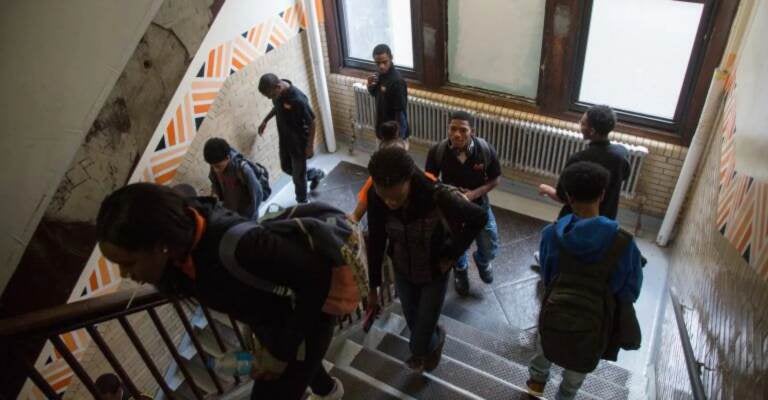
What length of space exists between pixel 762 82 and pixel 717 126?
5.76 feet

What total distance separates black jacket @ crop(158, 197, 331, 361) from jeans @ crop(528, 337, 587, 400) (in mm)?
1446

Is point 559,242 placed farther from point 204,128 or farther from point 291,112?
point 204,128

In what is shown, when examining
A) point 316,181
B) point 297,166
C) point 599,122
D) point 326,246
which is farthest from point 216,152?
point 599,122

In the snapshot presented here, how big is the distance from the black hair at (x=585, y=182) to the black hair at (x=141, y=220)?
1.79 meters

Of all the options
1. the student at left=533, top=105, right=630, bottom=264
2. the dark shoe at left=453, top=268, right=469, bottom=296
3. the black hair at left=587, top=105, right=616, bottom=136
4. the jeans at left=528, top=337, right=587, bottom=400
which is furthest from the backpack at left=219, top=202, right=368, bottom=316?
the dark shoe at left=453, top=268, right=469, bottom=296

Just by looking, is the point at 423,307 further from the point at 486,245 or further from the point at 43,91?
the point at 43,91

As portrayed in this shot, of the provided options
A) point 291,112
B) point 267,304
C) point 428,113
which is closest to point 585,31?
point 428,113

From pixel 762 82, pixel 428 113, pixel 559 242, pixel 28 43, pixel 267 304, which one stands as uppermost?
pixel 28 43

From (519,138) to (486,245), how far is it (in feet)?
5.31

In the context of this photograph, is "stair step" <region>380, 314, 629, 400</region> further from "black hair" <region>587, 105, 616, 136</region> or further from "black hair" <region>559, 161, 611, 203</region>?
"black hair" <region>587, 105, 616, 136</region>

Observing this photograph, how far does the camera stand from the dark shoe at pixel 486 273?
4.74m

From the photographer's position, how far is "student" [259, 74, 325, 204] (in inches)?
200

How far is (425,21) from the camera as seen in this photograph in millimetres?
5551

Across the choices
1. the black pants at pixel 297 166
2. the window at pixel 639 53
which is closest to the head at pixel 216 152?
the black pants at pixel 297 166
